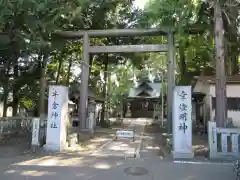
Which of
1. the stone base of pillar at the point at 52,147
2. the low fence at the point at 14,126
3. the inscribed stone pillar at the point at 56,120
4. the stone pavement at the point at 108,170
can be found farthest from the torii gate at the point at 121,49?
the stone pavement at the point at 108,170

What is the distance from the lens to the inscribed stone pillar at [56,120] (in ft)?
33.5

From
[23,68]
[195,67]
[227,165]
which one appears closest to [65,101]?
[227,165]

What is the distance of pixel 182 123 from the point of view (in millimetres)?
9461

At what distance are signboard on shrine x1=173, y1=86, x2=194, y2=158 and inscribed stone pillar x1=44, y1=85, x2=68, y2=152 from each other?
13.7 ft

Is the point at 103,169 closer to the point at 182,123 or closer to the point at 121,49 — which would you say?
the point at 182,123

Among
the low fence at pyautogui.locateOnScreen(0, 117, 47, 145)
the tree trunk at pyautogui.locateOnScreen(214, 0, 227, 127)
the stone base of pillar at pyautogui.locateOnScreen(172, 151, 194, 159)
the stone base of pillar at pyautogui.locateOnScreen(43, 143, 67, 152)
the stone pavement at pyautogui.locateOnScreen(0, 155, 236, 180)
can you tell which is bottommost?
the stone pavement at pyautogui.locateOnScreen(0, 155, 236, 180)

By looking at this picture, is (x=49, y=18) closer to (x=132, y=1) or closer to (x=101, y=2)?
(x=101, y=2)

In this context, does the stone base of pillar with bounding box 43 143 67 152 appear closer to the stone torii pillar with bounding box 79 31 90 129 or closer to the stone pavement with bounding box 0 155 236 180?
the stone pavement with bounding box 0 155 236 180

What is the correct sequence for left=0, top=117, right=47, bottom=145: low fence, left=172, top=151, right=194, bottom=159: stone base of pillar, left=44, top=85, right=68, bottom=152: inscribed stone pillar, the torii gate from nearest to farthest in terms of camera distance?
left=172, top=151, right=194, bottom=159: stone base of pillar → left=44, top=85, right=68, bottom=152: inscribed stone pillar → left=0, top=117, right=47, bottom=145: low fence → the torii gate

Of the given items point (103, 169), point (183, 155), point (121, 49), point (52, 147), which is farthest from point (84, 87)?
point (103, 169)

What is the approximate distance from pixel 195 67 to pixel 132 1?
1035 centimetres

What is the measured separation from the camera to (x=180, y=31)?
13531 mm

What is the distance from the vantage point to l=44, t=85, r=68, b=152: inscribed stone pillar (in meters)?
10.2

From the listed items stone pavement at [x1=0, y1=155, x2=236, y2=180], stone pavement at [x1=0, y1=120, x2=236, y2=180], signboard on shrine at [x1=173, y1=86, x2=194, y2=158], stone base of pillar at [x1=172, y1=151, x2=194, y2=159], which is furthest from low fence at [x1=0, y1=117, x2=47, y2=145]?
stone base of pillar at [x1=172, y1=151, x2=194, y2=159]
